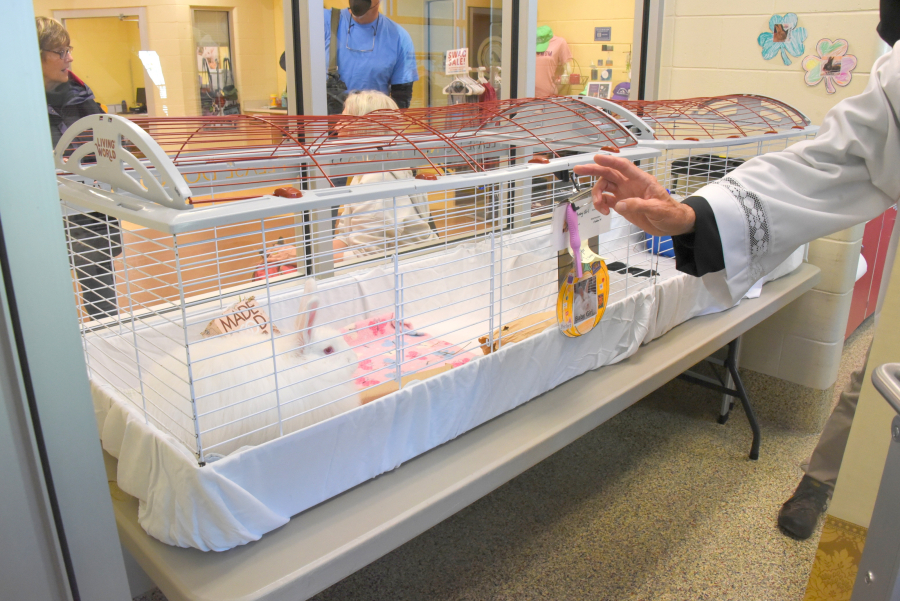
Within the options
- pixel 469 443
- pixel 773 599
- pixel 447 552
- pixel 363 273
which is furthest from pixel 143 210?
pixel 773 599

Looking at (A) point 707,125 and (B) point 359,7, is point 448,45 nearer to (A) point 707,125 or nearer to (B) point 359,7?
(B) point 359,7

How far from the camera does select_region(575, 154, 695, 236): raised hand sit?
3.46 feet

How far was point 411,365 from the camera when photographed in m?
1.43

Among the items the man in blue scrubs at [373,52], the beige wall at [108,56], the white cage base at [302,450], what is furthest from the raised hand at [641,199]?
the beige wall at [108,56]

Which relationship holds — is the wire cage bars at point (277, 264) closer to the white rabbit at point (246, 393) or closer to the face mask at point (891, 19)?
the white rabbit at point (246, 393)

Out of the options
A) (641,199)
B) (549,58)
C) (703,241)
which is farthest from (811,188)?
(549,58)

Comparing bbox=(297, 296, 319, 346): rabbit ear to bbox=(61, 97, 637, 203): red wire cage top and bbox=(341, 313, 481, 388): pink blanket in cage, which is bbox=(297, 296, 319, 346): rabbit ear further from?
bbox=(61, 97, 637, 203): red wire cage top

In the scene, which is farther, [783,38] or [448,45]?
[448,45]

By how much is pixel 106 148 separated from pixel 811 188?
1.20m

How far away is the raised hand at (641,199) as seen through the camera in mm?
1055

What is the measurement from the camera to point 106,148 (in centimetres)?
94

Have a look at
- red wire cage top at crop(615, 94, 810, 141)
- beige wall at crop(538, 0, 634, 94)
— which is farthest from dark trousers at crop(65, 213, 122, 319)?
beige wall at crop(538, 0, 634, 94)

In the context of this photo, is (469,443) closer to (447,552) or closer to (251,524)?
(251,524)

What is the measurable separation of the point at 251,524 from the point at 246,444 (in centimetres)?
15
